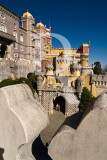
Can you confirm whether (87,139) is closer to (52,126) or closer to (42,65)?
(52,126)

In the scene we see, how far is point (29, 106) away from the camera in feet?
7.82

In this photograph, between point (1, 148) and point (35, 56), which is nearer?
point (1, 148)

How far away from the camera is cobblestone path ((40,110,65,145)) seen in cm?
1055

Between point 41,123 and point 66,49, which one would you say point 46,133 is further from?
point 66,49

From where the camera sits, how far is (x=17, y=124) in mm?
2113

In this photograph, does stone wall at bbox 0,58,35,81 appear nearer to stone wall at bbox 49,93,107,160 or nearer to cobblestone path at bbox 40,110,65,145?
cobblestone path at bbox 40,110,65,145

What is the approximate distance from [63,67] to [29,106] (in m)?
36.8

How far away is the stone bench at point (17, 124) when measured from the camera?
82.3 inches

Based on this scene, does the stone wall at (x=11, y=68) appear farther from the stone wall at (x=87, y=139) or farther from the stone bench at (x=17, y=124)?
the stone wall at (x=87, y=139)

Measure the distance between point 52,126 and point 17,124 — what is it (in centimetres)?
1173

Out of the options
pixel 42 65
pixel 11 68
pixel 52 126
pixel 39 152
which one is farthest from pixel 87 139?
pixel 42 65

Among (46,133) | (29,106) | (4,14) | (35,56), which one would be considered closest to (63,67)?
(35,56)

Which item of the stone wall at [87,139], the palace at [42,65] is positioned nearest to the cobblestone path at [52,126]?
the palace at [42,65]

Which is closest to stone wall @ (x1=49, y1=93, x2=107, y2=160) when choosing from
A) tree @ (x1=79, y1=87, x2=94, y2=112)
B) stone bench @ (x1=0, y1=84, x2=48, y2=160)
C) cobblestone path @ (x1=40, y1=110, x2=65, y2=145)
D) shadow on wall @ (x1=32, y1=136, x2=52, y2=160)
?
stone bench @ (x1=0, y1=84, x2=48, y2=160)
